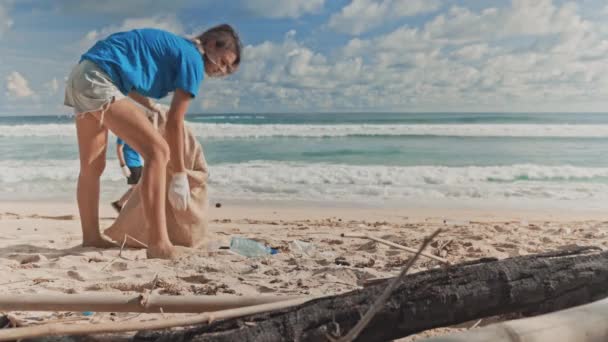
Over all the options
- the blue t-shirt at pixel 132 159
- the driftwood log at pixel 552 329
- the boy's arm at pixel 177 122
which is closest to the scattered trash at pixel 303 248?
the boy's arm at pixel 177 122

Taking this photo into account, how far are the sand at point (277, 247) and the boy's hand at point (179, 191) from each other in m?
0.37

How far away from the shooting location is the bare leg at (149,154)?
A: 3148 mm

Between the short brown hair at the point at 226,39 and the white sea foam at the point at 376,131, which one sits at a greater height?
the white sea foam at the point at 376,131

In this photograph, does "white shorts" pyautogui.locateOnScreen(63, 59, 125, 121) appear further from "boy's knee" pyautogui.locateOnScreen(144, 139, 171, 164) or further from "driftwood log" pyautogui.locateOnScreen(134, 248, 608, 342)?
"driftwood log" pyautogui.locateOnScreen(134, 248, 608, 342)

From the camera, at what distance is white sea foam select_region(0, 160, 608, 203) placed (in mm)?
7949

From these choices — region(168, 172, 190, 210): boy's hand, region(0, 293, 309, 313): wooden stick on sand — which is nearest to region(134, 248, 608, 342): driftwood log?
region(0, 293, 309, 313): wooden stick on sand

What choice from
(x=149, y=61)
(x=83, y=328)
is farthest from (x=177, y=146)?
(x=83, y=328)

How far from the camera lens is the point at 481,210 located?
6.84 meters

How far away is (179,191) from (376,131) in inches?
701

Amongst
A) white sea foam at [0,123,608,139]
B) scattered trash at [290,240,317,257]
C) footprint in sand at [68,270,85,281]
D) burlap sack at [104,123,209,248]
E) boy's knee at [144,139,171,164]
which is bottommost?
footprint in sand at [68,270,85,281]

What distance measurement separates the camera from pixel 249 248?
380 cm

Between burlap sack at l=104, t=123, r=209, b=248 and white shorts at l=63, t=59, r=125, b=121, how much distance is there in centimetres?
70

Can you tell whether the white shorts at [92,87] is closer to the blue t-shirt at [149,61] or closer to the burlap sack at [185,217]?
the blue t-shirt at [149,61]

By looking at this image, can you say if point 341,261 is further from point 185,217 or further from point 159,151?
point 159,151
